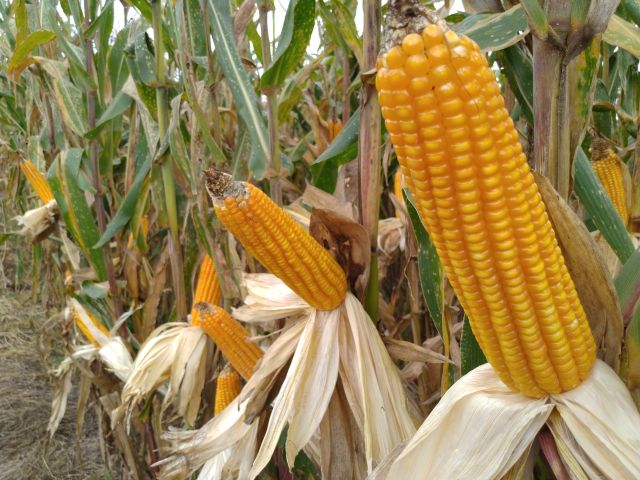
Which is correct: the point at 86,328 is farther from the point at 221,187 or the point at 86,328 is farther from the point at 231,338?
the point at 221,187

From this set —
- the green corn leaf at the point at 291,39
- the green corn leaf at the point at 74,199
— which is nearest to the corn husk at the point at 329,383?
the green corn leaf at the point at 291,39

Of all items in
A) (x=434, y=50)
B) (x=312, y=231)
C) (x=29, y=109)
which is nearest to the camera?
(x=434, y=50)

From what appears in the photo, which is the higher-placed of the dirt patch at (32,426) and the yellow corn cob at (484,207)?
the yellow corn cob at (484,207)

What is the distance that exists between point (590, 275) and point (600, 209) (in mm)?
231

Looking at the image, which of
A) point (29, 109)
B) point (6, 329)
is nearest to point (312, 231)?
point (29, 109)

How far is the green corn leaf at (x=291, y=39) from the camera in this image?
1621 mm

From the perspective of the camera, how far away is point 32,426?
403cm

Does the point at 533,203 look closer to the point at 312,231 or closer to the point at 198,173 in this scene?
the point at 312,231

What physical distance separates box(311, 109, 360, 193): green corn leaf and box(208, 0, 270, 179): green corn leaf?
0.17 meters

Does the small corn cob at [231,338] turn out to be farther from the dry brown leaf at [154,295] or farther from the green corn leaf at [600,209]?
the green corn leaf at [600,209]

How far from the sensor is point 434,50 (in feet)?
2.00

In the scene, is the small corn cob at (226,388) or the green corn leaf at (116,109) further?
the green corn leaf at (116,109)

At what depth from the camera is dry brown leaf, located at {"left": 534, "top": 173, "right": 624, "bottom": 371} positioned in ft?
2.72

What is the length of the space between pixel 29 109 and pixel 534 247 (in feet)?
11.5
